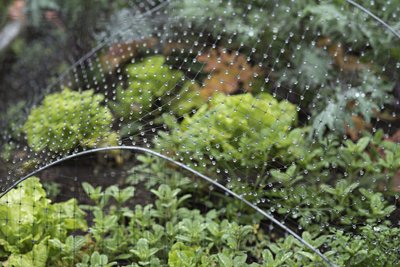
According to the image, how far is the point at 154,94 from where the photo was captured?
2.23 metres

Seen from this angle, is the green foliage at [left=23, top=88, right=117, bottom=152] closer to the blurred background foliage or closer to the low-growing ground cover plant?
the low-growing ground cover plant

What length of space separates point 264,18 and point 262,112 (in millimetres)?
784

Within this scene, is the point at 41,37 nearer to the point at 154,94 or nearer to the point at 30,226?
the point at 154,94

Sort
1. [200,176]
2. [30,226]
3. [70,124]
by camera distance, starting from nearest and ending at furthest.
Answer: [200,176]
[30,226]
[70,124]

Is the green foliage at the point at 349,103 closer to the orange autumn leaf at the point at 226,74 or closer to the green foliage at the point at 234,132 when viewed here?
the green foliage at the point at 234,132

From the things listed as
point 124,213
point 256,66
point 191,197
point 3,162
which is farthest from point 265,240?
point 3,162

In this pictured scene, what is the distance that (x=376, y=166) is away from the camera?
2.31m

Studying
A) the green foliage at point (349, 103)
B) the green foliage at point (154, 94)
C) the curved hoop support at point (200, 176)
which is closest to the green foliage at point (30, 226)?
the curved hoop support at point (200, 176)

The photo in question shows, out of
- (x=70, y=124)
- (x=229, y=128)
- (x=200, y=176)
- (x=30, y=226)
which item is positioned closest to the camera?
(x=200, y=176)

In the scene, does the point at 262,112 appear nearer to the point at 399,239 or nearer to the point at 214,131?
the point at 214,131

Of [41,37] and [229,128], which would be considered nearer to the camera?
[229,128]

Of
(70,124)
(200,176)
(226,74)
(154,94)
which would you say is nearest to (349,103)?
(226,74)

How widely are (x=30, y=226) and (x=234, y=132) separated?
0.82 m

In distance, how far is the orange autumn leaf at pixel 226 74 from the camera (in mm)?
2508
